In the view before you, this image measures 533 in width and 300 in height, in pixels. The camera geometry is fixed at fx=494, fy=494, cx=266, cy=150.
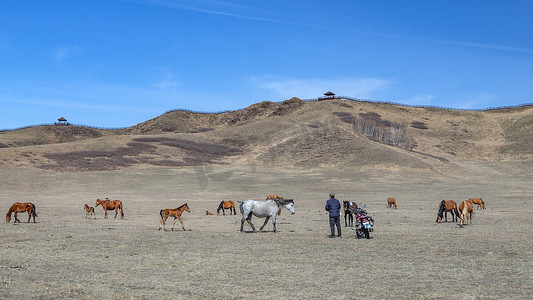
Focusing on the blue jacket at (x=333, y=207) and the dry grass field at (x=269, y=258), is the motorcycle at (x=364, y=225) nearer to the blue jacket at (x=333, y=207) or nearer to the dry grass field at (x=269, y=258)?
the dry grass field at (x=269, y=258)

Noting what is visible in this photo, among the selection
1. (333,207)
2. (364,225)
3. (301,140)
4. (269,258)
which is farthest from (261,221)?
(301,140)

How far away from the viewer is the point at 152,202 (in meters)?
48.7

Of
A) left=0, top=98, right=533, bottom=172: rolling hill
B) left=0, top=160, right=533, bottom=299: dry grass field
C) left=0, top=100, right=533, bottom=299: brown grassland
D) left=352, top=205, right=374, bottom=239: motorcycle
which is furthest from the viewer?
left=0, top=98, right=533, bottom=172: rolling hill

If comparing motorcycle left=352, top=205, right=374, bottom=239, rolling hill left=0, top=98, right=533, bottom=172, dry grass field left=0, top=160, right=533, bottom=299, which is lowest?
dry grass field left=0, top=160, right=533, bottom=299

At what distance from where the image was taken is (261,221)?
3288 centimetres

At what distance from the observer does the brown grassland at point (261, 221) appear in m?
13.4

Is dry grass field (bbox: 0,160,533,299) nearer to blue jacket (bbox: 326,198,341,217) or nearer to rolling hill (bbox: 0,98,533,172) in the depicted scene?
blue jacket (bbox: 326,198,341,217)

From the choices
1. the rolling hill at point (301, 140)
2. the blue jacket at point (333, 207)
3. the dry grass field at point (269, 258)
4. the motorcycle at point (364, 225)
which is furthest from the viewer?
the rolling hill at point (301, 140)

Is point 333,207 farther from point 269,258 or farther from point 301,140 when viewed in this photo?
point 301,140

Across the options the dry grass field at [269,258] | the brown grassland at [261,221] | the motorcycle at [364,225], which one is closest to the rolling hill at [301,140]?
the brown grassland at [261,221]

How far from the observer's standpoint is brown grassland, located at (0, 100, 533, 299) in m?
13.4

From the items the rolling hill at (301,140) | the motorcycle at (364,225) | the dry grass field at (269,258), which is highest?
the rolling hill at (301,140)

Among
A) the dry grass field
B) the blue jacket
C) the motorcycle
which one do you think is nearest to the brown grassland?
the dry grass field

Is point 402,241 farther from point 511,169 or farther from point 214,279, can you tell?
point 511,169
